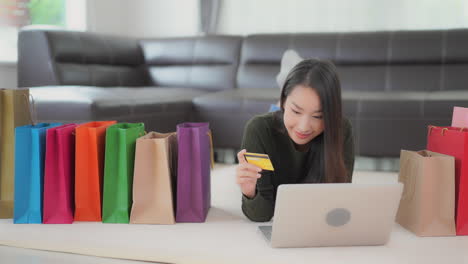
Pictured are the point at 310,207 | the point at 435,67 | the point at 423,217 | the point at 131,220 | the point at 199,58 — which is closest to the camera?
the point at 310,207

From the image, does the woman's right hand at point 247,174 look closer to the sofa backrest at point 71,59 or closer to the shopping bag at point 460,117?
the shopping bag at point 460,117

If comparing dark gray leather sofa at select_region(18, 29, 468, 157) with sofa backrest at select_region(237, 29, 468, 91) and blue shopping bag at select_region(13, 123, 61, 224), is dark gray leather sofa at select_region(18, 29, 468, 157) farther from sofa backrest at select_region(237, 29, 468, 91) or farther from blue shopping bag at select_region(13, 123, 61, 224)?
blue shopping bag at select_region(13, 123, 61, 224)

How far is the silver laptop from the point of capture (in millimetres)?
1133

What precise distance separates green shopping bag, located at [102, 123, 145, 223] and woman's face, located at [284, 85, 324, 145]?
1.51ft

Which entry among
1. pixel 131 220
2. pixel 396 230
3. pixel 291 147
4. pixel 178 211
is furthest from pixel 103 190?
pixel 396 230

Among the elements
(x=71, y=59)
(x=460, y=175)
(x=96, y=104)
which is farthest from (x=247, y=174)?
(x=71, y=59)

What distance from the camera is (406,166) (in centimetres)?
138

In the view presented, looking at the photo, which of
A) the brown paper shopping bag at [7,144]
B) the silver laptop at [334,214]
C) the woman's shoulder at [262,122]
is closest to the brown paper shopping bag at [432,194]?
the silver laptop at [334,214]

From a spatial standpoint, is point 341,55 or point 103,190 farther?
point 341,55

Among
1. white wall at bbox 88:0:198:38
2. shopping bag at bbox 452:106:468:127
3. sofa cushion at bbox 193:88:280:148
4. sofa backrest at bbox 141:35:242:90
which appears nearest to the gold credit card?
shopping bag at bbox 452:106:468:127

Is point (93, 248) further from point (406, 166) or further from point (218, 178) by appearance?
point (218, 178)

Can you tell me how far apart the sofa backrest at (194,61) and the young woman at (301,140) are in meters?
2.08

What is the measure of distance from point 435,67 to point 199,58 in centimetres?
159

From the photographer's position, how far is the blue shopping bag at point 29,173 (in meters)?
1.42
